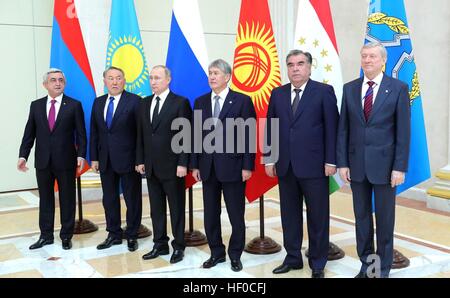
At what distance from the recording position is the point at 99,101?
4293 millimetres

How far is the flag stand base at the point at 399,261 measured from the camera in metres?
3.64

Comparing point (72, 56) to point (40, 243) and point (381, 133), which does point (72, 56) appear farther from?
point (381, 133)

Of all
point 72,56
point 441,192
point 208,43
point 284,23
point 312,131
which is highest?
point 284,23

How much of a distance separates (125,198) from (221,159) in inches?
45.9

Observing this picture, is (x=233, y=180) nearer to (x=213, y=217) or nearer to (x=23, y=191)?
(x=213, y=217)

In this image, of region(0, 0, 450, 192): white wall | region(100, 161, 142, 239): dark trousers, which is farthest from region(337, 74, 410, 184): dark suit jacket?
region(0, 0, 450, 192): white wall

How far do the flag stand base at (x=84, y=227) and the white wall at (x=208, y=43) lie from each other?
6.78 ft

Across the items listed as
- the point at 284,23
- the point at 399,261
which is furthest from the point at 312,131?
the point at 284,23

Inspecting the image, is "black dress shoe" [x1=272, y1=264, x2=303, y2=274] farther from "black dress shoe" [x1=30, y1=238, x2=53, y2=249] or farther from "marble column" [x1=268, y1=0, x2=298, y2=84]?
"marble column" [x1=268, y1=0, x2=298, y2=84]

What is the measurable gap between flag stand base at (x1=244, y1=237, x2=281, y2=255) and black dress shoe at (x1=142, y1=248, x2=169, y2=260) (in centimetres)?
69

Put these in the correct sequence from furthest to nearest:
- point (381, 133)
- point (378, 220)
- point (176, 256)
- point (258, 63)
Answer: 1. point (258, 63)
2. point (176, 256)
3. point (378, 220)
4. point (381, 133)

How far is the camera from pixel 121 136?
4129 mm

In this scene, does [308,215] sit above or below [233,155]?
below

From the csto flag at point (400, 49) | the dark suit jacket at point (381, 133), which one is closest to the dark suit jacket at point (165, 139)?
the dark suit jacket at point (381, 133)
